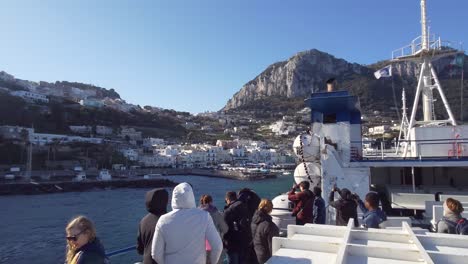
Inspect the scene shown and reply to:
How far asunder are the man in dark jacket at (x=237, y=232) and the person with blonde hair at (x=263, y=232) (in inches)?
12.5

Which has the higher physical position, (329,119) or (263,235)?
(329,119)

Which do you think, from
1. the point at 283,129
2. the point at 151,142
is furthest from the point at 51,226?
the point at 283,129

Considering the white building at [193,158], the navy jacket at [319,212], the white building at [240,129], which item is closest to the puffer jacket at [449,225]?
the navy jacket at [319,212]

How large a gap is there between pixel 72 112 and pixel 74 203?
283 ft

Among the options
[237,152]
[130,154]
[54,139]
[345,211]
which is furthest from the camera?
[237,152]

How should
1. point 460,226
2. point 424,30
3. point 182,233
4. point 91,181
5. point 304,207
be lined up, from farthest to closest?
point 91,181 < point 424,30 < point 304,207 < point 460,226 < point 182,233

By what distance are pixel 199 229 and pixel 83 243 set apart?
3.36 feet

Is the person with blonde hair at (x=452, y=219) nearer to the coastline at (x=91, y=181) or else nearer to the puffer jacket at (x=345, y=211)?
the puffer jacket at (x=345, y=211)

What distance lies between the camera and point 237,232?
190 inches

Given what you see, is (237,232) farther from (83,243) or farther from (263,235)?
(83,243)

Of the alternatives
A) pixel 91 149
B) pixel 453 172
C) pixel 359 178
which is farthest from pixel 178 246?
pixel 91 149

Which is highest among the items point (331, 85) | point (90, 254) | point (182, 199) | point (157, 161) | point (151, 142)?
point (151, 142)

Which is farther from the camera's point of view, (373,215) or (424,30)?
(424,30)

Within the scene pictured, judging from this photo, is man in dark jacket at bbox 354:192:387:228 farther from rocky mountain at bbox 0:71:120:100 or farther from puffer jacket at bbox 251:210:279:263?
rocky mountain at bbox 0:71:120:100
